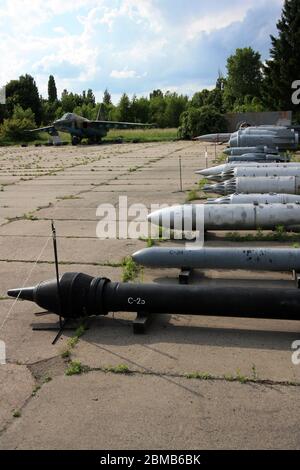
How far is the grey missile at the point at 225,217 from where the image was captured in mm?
8492

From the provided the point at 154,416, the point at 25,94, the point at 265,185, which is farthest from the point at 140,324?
the point at 25,94

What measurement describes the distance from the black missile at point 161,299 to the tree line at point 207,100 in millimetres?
37525

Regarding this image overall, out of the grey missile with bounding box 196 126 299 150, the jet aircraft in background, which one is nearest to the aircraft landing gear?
the jet aircraft in background

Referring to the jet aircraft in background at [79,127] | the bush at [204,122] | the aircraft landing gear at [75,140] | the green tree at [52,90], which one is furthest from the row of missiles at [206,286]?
the green tree at [52,90]

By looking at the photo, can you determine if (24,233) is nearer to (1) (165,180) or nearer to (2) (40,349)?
(2) (40,349)

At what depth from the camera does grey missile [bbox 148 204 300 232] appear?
8492 mm

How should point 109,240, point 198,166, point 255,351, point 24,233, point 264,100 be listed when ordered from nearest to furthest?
point 255,351, point 109,240, point 24,233, point 198,166, point 264,100

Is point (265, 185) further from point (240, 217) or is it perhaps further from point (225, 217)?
point (225, 217)

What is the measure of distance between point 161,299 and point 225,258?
1636mm

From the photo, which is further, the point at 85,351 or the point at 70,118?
the point at 70,118

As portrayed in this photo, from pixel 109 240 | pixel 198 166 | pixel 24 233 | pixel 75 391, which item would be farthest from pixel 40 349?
pixel 198 166

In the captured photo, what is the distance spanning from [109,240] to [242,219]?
2.63 meters

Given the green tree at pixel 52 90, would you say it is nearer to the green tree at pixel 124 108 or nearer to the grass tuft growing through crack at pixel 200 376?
the green tree at pixel 124 108

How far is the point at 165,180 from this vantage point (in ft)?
→ 56.0
